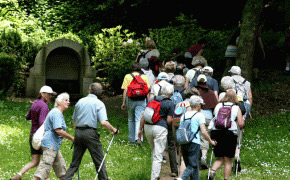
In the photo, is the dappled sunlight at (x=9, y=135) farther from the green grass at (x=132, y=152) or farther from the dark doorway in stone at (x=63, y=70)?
the dark doorway in stone at (x=63, y=70)

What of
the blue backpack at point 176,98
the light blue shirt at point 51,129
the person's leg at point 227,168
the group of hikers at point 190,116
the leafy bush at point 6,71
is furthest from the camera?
the leafy bush at point 6,71

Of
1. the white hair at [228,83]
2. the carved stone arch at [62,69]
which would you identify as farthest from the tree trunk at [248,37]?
the carved stone arch at [62,69]

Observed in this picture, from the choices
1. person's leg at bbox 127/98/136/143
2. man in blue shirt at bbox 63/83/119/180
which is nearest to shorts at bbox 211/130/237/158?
man in blue shirt at bbox 63/83/119/180

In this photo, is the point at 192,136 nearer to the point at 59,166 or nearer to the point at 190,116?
the point at 190,116

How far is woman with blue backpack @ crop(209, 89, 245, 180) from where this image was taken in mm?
9086

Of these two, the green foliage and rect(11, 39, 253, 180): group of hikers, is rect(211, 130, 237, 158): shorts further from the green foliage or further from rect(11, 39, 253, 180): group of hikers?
the green foliage

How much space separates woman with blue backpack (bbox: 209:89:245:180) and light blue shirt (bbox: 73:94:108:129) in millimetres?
2086

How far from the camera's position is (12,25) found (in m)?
21.0

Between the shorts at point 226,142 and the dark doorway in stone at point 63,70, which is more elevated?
the dark doorway in stone at point 63,70

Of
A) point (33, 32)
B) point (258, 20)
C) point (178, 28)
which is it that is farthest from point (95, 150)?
point (33, 32)

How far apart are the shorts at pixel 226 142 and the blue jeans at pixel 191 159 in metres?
0.80

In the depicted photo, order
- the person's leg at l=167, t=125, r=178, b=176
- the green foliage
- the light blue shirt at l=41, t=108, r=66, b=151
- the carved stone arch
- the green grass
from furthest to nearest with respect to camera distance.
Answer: the green foliage, the carved stone arch, the green grass, the person's leg at l=167, t=125, r=178, b=176, the light blue shirt at l=41, t=108, r=66, b=151

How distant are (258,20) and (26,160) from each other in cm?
777

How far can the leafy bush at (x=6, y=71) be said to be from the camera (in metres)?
17.1
